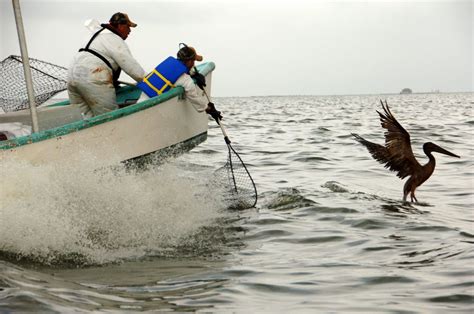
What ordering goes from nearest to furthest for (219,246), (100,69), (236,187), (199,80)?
(219,246) → (100,69) → (199,80) → (236,187)

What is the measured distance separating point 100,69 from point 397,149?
13.1ft

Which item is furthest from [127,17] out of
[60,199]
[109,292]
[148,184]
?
[109,292]

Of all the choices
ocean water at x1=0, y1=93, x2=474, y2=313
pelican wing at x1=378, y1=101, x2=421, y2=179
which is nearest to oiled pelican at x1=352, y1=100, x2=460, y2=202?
pelican wing at x1=378, y1=101, x2=421, y2=179

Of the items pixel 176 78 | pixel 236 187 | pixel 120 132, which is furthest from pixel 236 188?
pixel 120 132

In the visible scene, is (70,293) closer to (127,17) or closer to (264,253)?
(264,253)

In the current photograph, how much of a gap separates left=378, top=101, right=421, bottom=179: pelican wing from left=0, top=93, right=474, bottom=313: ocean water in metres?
0.51

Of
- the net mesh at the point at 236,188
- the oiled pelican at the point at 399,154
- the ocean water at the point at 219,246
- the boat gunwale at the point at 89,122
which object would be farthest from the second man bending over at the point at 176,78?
the oiled pelican at the point at 399,154

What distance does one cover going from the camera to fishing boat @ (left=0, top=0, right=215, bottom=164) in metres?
7.72

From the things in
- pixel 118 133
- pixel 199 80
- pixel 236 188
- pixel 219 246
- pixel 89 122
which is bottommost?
pixel 219 246

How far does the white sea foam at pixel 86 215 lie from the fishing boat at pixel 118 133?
22 cm

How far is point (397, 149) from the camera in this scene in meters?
9.29

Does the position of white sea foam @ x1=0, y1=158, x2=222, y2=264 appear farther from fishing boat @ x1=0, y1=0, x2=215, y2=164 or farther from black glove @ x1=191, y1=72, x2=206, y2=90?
black glove @ x1=191, y1=72, x2=206, y2=90

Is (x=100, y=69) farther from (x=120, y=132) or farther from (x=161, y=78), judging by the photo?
(x=120, y=132)

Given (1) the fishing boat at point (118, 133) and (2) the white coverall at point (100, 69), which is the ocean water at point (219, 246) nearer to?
(1) the fishing boat at point (118, 133)
